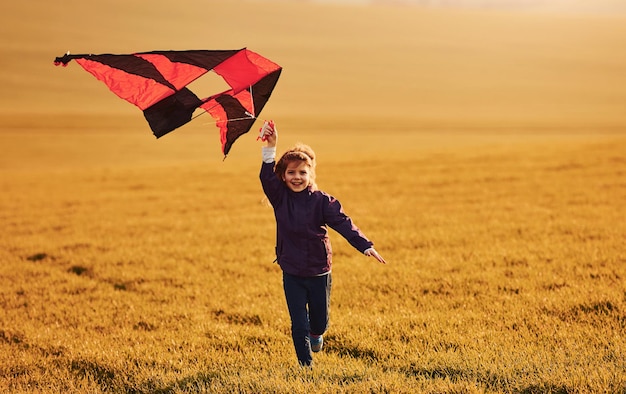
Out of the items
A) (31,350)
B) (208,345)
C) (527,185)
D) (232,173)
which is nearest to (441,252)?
(208,345)

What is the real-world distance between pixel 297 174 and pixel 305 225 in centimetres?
40

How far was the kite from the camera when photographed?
495 centimetres

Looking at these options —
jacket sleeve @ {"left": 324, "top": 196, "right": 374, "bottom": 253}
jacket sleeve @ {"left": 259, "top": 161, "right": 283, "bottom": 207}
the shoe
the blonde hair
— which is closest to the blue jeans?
the shoe

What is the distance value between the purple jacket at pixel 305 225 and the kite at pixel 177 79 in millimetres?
742

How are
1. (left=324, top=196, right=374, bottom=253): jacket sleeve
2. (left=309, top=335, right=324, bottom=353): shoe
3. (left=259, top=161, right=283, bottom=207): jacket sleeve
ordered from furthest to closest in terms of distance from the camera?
(left=309, top=335, right=324, bottom=353): shoe → (left=259, top=161, right=283, bottom=207): jacket sleeve → (left=324, top=196, right=374, bottom=253): jacket sleeve

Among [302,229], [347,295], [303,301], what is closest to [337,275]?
[347,295]

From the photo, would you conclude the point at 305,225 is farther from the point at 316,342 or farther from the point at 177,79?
the point at 177,79

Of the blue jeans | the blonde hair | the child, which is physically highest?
the blonde hair

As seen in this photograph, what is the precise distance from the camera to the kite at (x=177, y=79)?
4945mm

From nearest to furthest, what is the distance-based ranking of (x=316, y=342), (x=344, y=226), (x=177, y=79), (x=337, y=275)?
(x=344, y=226) < (x=316, y=342) < (x=177, y=79) < (x=337, y=275)

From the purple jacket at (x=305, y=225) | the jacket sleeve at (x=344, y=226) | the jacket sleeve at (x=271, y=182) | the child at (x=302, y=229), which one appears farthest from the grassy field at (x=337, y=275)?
the jacket sleeve at (x=271, y=182)

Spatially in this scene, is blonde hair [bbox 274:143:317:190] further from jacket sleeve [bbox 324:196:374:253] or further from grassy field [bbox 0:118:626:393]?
grassy field [bbox 0:118:626:393]

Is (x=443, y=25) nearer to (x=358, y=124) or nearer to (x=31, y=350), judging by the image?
(x=358, y=124)

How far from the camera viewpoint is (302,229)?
4613mm
